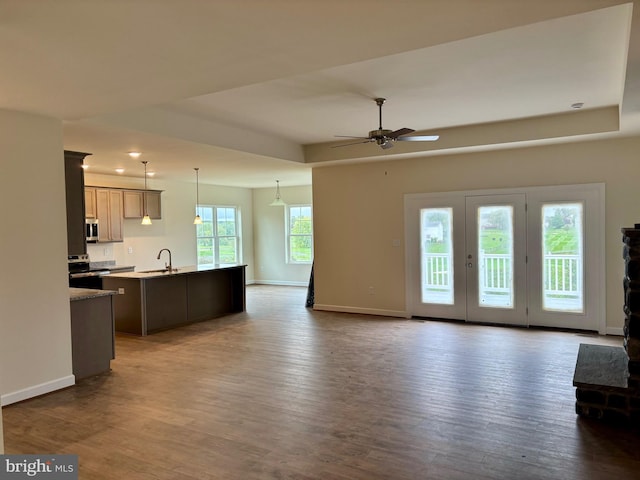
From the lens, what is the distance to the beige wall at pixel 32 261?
3834 millimetres

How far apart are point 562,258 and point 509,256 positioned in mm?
686

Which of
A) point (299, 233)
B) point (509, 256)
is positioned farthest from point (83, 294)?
point (299, 233)

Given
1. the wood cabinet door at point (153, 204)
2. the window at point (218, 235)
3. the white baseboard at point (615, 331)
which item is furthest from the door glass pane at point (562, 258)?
the window at point (218, 235)

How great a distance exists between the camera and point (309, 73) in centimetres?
399

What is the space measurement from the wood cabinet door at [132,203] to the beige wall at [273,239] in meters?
3.83

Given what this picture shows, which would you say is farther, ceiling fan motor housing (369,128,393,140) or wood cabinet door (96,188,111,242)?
wood cabinet door (96,188,111,242)

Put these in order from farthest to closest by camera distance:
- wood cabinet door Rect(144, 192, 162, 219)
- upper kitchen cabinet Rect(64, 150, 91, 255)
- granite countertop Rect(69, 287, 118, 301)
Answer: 1. wood cabinet door Rect(144, 192, 162, 219)
2. upper kitchen cabinet Rect(64, 150, 91, 255)
3. granite countertop Rect(69, 287, 118, 301)

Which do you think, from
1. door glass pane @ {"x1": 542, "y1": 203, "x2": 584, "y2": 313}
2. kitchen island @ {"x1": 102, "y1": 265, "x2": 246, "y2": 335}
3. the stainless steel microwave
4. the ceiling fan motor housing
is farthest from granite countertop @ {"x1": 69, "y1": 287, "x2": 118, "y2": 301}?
door glass pane @ {"x1": 542, "y1": 203, "x2": 584, "y2": 313}

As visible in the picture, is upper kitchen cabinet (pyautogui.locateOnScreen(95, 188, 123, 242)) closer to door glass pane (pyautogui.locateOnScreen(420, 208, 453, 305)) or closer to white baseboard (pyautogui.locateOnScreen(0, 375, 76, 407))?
white baseboard (pyautogui.locateOnScreen(0, 375, 76, 407))

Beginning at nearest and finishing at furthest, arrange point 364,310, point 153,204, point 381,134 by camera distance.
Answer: point 381,134
point 364,310
point 153,204

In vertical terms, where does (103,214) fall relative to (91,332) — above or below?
above

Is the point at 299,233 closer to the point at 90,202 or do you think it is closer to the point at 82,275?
the point at 90,202

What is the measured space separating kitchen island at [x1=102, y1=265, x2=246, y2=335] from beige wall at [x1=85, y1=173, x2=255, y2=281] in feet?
6.48

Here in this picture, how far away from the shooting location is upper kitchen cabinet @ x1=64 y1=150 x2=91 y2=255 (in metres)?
5.49
